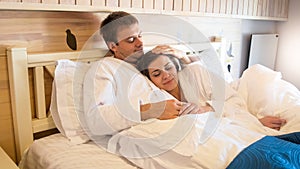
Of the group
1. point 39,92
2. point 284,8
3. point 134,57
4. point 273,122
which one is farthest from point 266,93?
point 284,8

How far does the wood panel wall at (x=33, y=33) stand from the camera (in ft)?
4.18

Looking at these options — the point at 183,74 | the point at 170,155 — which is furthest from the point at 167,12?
the point at 170,155

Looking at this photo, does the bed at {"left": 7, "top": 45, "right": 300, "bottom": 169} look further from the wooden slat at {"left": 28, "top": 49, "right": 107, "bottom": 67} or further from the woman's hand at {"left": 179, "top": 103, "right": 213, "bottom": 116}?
the woman's hand at {"left": 179, "top": 103, "right": 213, "bottom": 116}

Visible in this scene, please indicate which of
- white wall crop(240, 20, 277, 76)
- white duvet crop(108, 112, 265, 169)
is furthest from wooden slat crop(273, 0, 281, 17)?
white duvet crop(108, 112, 265, 169)

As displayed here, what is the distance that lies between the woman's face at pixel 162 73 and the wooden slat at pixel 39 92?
52 cm

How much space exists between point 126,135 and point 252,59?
1935 millimetres

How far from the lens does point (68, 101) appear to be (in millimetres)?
1341

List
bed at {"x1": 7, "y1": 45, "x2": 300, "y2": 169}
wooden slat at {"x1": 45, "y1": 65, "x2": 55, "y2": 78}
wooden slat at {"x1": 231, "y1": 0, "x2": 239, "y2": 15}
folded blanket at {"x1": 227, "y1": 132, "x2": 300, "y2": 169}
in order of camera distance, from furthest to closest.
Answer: wooden slat at {"x1": 231, "y1": 0, "x2": 239, "y2": 15} < wooden slat at {"x1": 45, "y1": 65, "x2": 55, "y2": 78} < bed at {"x1": 7, "y1": 45, "x2": 300, "y2": 169} < folded blanket at {"x1": 227, "y1": 132, "x2": 300, "y2": 169}

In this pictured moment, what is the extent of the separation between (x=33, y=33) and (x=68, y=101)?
361 mm

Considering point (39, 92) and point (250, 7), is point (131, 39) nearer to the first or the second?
point (39, 92)

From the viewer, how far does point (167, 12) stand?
1.87 m

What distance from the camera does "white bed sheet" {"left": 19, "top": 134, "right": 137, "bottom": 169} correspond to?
1.10 meters

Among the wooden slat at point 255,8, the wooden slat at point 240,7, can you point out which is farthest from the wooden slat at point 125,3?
the wooden slat at point 255,8

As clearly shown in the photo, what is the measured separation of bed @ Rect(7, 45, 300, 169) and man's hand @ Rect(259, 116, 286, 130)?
1.7 inches
